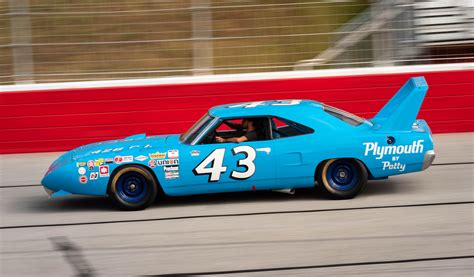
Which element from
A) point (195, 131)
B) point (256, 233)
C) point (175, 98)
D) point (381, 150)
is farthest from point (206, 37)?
point (256, 233)

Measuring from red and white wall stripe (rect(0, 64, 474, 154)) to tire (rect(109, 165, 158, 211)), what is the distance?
146 inches

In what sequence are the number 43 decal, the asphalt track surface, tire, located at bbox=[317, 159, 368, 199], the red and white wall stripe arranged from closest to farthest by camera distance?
the asphalt track surface
the number 43 decal
tire, located at bbox=[317, 159, 368, 199]
the red and white wall stripe

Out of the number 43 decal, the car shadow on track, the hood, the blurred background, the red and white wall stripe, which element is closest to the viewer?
the number 43 decal

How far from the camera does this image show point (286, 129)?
8680 mm

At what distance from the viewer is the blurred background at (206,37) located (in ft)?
40.5

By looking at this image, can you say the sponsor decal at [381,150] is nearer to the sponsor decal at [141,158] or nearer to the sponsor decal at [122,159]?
the sponsor decal at [141,158]

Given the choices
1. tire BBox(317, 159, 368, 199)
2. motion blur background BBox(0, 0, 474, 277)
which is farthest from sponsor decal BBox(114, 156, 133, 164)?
motion blur background BBox(0, 0, 474, 277)

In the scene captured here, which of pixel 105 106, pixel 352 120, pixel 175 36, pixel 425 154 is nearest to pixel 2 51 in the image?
pixel 105 106

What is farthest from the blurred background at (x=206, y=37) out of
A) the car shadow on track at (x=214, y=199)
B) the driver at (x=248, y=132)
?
the driver at (x=248, y=132)

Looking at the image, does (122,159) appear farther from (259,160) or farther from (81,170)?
→ (259,160)

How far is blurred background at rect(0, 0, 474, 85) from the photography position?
12.4 metres

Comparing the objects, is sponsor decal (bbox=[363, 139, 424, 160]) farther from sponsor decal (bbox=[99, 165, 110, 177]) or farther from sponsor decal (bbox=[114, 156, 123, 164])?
sponsor decal (bbox=[99, 165, 110, 177])

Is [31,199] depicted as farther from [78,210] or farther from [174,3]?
[174,3]

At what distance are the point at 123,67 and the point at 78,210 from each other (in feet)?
13.3
